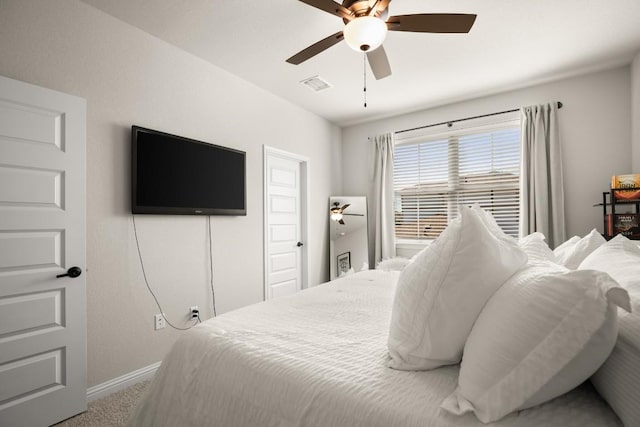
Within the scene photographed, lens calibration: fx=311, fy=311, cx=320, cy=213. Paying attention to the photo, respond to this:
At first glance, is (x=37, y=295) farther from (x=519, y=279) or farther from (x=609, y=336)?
(x=609, y=336)

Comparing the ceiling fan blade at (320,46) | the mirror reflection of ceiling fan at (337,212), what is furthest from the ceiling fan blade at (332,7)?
the mirror reflection of ceiling fan at (337,212)

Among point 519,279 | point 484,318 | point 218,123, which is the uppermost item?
point 218,123

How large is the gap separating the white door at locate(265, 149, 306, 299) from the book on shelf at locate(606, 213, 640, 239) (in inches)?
126

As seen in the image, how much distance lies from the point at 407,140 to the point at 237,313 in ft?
12.0

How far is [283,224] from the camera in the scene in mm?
3996

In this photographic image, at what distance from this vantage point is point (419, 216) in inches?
175

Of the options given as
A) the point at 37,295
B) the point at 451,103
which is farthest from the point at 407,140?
the point at 37,295

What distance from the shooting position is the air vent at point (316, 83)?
3.36m

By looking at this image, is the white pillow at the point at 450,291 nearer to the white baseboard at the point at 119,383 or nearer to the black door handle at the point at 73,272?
the black door handle at the point at 73,272

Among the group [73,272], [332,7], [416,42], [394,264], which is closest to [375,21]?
[332,7]

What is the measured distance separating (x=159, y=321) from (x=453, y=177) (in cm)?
377

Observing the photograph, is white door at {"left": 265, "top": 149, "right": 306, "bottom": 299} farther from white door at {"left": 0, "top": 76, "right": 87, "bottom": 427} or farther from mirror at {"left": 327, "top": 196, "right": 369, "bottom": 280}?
white door at {"left": 0, "top": 76, "right": 87, "bottom": 427}

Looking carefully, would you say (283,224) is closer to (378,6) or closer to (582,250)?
(378,6)

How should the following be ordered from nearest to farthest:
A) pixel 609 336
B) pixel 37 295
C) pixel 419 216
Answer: pixel 609 336
pixel 37 295
pixel 419 216
